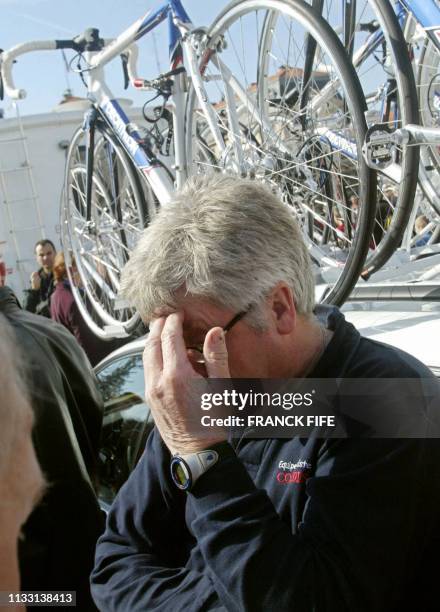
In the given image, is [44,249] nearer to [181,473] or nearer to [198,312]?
[198,312]

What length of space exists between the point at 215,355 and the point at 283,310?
15cm

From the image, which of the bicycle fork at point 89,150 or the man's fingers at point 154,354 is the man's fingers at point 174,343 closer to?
the man's fingers at point 154,354

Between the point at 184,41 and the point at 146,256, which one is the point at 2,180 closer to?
the point at 184,41

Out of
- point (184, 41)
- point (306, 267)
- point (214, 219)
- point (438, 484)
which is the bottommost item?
point (438, 484)

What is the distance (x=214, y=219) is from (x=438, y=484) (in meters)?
0.51

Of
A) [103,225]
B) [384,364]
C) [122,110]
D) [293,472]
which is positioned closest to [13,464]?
[293,472]

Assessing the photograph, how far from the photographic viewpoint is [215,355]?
3.61ft

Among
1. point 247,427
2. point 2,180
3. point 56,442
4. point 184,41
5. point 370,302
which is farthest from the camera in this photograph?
point 2,180

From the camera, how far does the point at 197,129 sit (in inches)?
107

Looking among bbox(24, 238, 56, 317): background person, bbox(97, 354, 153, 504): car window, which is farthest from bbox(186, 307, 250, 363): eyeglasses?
bbox(24, 238, 56, 317): background person

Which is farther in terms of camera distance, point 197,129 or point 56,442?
point 197,129

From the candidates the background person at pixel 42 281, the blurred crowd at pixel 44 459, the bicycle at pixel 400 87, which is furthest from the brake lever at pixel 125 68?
the background person at pixel 42 281

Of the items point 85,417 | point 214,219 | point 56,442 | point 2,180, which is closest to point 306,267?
→ point 214,219

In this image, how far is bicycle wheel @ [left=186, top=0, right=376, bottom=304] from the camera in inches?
75.5
